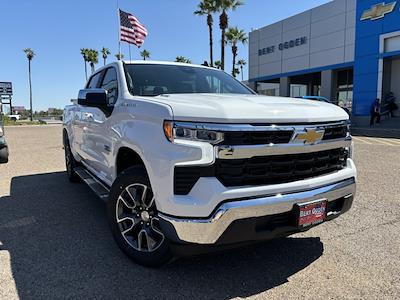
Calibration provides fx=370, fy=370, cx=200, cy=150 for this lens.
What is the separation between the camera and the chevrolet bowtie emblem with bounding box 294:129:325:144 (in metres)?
2.84

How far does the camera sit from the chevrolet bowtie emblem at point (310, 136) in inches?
112

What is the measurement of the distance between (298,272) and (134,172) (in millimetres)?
1636

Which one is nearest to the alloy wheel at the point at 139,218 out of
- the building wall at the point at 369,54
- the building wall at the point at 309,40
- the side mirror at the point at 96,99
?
the side mirror at the point at 96,99

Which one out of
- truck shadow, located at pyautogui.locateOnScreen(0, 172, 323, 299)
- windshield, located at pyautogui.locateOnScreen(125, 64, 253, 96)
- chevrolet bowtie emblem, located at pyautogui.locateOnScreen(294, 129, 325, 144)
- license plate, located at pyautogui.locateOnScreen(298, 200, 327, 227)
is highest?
windshield, located at pyautogui.locateOnScreen(125, 64, 253, 96)

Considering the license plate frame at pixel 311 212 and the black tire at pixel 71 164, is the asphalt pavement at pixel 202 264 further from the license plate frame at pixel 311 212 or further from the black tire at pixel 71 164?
the black tire at pixel 71 164

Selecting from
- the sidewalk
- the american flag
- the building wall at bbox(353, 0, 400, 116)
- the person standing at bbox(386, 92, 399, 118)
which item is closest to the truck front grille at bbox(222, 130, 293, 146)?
the american flag

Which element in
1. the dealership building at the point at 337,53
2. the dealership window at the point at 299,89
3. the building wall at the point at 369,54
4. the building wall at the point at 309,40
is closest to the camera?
the building wall at the point at 369,54

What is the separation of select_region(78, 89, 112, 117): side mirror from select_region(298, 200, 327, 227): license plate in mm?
2182

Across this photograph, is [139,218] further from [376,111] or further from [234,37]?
[234,37]

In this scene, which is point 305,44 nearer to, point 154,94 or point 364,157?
point 364,157

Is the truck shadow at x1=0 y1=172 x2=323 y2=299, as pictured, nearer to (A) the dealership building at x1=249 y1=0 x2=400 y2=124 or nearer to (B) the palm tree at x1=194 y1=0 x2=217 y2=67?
(A) the dealership building at x1=249 y1=0 x2=400 y2=124

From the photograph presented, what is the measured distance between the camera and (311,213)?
290 cm

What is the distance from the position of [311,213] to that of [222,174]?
824 millimetres

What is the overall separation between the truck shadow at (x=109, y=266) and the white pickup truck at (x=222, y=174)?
0.73 feet
